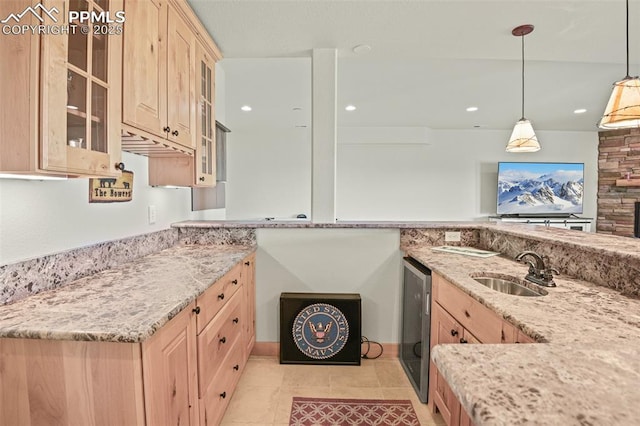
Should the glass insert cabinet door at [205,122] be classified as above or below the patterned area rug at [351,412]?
above

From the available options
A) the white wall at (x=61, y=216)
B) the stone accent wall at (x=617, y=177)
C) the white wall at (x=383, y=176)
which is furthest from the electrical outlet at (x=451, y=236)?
the stone accent wall at (x=617, y=177)

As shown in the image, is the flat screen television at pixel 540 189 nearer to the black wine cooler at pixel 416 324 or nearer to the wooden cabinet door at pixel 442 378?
the black wine cooler at pixel 416 324

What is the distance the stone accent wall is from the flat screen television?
523mm

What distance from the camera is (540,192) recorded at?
18.6ft

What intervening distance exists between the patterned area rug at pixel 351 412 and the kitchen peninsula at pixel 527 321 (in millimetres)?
896

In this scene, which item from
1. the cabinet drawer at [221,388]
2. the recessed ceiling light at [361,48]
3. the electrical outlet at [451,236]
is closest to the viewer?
the cabinet drawer at [221,388]

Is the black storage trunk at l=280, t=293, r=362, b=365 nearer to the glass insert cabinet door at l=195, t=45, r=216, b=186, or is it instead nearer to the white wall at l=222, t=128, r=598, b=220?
the glass insert cabinet door at l=195, t=45, r=216, b=186

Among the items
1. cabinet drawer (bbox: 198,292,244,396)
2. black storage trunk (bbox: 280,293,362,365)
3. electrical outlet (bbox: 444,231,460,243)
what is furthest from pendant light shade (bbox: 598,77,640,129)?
cabinet drawer (bbox: 198,292,244,396)

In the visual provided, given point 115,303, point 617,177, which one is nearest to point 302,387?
point 115,303

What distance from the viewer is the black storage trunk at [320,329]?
2283mm

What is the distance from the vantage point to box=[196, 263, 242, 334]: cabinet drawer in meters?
1.39

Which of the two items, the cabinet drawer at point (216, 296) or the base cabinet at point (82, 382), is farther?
the cabinet drawer at point (216, 296)

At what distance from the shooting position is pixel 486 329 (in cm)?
127

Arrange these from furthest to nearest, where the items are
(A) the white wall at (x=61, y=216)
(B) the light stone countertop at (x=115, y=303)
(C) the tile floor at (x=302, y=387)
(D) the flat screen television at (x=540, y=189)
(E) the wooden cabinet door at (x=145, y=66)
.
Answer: (D) the flat screen television at (x=540, y=189) < (C) the tile floor at (x=302, y=387) < (E) the wooden cabinet door at (x=145, y=66) < (A) the white wall at (x=61, y=216) < (B) the light stone countertop at (x=115, y=303)
